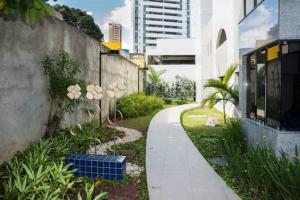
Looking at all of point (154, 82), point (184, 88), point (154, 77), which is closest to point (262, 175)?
point (154, 77)

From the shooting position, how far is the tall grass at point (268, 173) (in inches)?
142

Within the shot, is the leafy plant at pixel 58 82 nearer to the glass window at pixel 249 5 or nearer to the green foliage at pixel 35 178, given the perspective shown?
the green foliage at pixel 35 178

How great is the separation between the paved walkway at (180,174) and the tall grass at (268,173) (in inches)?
14.2

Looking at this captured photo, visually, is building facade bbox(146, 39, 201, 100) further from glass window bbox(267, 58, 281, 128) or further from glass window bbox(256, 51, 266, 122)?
glass window bbox(267, 58, 281, 128)

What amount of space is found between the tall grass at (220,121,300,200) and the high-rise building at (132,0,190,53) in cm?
11276

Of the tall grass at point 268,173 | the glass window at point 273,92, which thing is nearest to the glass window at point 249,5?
the glass window at point 273,92

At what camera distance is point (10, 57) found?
198 inches

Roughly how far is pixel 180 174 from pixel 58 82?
3375 millimetres

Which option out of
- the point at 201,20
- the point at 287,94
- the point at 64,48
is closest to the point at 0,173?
the point at 64,48

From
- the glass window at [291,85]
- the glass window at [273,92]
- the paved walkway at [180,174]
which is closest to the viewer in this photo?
the paved walkway at [180,174]

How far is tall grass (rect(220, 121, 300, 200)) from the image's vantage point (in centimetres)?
362

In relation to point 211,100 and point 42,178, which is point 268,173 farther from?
point 211,100

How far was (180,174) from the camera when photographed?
5461 mm

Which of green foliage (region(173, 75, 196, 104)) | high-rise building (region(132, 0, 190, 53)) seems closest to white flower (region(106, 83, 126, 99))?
green foliage (region(173, 75, 196, 104))
